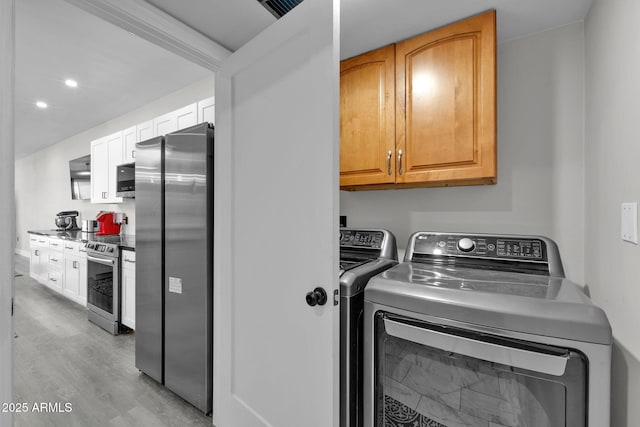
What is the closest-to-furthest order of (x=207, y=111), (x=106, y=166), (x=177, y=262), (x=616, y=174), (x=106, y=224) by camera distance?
(x=616, y=174) < (x=177, y=262) < (x=207, y=111) < (x=106, y=166) < (x=106, y=224)

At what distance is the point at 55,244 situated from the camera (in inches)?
156

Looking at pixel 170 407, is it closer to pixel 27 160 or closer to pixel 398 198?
pixel 398 198

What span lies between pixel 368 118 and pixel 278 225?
35.4 inches

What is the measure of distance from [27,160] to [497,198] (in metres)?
9.42

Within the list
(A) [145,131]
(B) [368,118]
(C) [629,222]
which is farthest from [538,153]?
(A) [145,131]

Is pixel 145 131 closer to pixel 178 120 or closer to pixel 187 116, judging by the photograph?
pixel 178 120

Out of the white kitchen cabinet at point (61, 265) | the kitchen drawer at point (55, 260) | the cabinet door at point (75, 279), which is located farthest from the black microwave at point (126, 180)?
the kitchen drawer at point (55, 260)

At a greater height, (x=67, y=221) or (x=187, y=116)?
(x=187, y=116)

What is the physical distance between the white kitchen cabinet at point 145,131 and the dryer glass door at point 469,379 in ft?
9.13

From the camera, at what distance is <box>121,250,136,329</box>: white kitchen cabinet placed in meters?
2.63

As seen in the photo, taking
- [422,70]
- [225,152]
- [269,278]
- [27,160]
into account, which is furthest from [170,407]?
[27,160]

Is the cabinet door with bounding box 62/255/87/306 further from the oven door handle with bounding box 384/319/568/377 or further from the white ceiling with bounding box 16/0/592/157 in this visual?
the oven door handle with bounding box 384/319/568/377

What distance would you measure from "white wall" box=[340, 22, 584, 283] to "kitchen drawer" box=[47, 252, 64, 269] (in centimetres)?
475

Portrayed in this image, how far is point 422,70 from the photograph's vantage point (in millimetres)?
1533
